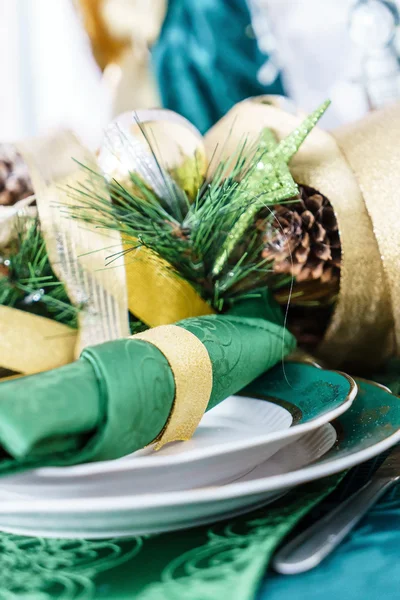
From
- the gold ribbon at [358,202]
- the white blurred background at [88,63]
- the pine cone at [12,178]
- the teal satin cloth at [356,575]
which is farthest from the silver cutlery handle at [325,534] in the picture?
the white blurred background at [88,63]

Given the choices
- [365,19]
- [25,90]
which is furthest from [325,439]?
[25,90]

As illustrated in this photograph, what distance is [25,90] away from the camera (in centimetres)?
113

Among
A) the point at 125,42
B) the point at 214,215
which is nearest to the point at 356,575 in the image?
the point at 214,215

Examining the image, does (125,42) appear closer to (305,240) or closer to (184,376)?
(305,240)

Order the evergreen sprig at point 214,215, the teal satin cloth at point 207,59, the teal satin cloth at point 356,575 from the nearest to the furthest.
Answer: the teal satin cloth at point 356,575 → the evergreen sprig at point 214,215 → the teal satin cloth at point 207,59

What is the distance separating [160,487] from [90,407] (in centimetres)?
6

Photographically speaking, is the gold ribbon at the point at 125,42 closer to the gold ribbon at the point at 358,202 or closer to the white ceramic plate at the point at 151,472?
the gold ribbon at the point at 358,202

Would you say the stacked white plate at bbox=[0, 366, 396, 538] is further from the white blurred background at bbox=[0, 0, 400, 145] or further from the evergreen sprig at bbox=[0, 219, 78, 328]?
the white blurred background at bbox=[0, 0, 400, 145]

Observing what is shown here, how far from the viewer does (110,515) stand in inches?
10.1

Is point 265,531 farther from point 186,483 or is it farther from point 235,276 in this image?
point 235,276

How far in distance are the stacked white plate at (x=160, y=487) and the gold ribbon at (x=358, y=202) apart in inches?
6.5

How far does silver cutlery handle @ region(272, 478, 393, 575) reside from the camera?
256 millimetres

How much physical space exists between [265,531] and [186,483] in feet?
0.15

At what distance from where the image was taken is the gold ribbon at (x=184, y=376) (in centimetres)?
32
